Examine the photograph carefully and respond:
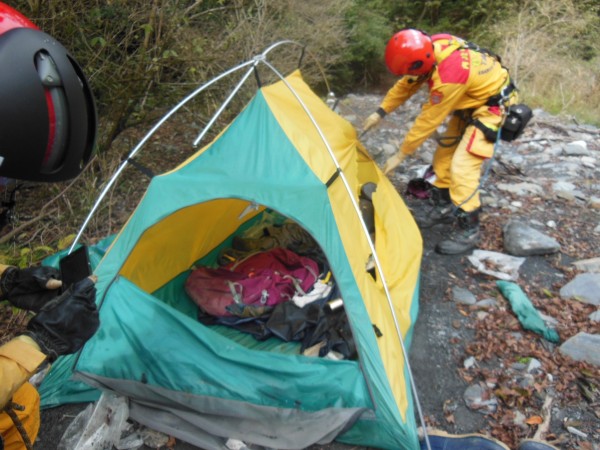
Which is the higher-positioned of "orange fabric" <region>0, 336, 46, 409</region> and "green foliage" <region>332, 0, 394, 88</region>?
"orange fabric" <region>0, 336, 46, 409</region>

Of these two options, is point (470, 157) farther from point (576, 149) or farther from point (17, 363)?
point (17, 363)

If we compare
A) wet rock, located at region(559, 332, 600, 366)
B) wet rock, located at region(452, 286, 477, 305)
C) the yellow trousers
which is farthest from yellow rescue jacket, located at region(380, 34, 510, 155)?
wet rock, located at region(559, 332, 600, 366)

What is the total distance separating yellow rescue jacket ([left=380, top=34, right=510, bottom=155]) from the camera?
3.27m

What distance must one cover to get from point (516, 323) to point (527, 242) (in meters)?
0.90

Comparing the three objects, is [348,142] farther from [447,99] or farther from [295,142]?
[447,99]

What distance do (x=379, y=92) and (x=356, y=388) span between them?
28.6 ft

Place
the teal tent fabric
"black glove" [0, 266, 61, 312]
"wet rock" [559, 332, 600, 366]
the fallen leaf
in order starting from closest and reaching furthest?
"black glove" [0, 266, 61, 312]
the fallen leaf
"wet rock" [559, 332, 600, 366]
the teal tent fabric

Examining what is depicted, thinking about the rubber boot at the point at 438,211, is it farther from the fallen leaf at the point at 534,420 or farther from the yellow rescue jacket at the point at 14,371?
the yellow rescue jacket at the point at 14,371

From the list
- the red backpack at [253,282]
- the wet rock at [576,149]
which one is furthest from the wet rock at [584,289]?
the wet rock at [576,149]

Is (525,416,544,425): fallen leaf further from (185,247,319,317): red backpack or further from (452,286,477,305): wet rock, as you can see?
(185,247,319,317): red backpack

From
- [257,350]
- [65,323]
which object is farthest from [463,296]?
[65,323]

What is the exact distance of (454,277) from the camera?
11.1 feet

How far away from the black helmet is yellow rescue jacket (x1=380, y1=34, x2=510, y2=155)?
2.47 metres

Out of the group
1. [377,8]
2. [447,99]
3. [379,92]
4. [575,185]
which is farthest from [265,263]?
[377,8]
